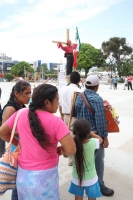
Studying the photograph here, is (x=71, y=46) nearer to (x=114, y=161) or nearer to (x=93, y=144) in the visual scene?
(x=114, y=161)

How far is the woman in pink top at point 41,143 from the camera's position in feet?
4.31

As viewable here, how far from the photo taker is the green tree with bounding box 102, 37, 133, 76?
41.7 meters

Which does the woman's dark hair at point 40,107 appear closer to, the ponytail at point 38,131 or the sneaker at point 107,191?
the ponytail at point 38,131

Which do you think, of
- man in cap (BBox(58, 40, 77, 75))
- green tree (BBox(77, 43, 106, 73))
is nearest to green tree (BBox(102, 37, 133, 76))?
green tree (BBox(77, 43, 106, 73))

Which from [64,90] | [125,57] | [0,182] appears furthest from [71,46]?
[125,57]

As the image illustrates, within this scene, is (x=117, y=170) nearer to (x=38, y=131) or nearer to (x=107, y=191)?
(x=107, y=191)

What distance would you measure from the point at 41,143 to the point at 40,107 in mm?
256

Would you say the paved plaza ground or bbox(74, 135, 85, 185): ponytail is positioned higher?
bbox(74, 135, 85, 185): ponytail

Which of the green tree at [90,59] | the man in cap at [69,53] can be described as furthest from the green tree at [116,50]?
the man in cap at [69,53]

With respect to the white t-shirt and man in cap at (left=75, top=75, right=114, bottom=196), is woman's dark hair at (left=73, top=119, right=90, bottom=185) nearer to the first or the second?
man in cap at (left=75, top=75, right=114, bottom=196)

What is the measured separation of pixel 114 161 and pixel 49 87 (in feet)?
8.74

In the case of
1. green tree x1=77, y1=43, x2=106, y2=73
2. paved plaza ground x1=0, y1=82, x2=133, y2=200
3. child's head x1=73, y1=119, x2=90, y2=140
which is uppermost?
green tree x1=77, y1=43, x2=106, y2=73

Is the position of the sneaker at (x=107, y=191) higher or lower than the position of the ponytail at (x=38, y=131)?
lower

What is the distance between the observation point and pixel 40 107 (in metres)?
1.39
